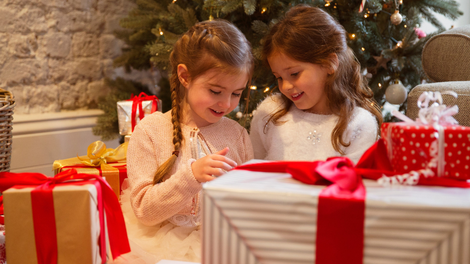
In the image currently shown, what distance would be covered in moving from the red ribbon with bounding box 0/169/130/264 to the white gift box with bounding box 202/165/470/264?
Result: 1.07 feet

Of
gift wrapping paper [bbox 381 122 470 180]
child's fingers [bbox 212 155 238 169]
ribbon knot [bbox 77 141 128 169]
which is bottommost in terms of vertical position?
ribbon knot [bbox 77 141 128 169]

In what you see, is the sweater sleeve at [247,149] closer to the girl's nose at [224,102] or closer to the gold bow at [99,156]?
the girl's nose at [224,102]

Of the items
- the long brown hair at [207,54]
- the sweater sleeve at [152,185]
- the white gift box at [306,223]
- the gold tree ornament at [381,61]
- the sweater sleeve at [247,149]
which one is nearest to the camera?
the white gift box at [306,223]

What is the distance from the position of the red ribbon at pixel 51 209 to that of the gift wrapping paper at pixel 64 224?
1cm

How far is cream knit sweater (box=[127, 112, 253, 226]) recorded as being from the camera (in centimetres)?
104

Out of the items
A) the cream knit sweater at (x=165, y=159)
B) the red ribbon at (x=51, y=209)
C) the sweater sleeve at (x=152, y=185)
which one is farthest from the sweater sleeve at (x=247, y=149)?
the red ribbon at (x=51, y=209)

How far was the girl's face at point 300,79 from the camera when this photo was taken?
4.23 feet

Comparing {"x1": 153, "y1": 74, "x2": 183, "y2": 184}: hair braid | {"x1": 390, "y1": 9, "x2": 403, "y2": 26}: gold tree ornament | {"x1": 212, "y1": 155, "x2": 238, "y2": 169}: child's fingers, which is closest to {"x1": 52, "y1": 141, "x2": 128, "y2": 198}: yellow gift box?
{"x1": 153, "y1": 74, "x2": 183, "y2": 184}: hair braid

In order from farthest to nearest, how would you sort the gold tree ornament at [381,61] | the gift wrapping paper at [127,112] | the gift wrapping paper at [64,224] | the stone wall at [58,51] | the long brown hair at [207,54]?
1. the stone wall at [58,51]
2. the gold tree ornament at [381,61]
3. the gift wrapping paper at [127,112]
4. the long brown hair at [207,54]
5. the gift wrapping paper at [64,224]

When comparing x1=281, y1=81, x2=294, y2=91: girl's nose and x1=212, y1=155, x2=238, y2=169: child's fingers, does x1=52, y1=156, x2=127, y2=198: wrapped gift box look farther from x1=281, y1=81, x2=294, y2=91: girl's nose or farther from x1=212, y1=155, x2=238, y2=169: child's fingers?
x1=281, y1=81, x2=294, y2=91: girl's nose

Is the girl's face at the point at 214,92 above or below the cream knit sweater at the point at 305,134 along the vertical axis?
above

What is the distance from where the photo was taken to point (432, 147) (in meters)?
0.59

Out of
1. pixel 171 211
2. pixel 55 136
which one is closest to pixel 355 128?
pixel 171 211

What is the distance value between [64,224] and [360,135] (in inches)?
37.5
